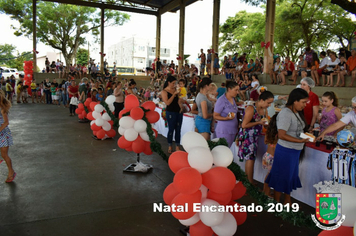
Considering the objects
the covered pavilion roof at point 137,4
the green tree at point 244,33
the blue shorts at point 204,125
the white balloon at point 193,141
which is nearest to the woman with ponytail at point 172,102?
the blue shorts at point 204,125

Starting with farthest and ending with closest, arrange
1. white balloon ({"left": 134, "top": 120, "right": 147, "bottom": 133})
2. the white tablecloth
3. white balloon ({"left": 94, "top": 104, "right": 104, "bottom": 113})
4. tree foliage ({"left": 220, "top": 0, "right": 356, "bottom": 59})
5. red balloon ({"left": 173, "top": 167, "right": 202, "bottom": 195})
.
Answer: tree foliage ({"left": 220, "top": 0, "right": 356, "bottom": 59}), white balloon ({"left": 94, "top": 104, "right": 104, "bottom": 113}), white balloon ({"left": 134, "top": 120, "right": 147, "bottom": 133}), the white tablecloth, red balloon ({"left": 173, "top": 167, "right": 202, "bottom": 195})

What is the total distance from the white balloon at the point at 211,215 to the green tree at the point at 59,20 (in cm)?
3211

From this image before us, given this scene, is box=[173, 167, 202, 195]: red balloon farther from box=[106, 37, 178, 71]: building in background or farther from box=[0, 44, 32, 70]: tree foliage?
box=[0, 44, 32, 70]: tree foliage

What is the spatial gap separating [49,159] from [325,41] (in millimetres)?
22806

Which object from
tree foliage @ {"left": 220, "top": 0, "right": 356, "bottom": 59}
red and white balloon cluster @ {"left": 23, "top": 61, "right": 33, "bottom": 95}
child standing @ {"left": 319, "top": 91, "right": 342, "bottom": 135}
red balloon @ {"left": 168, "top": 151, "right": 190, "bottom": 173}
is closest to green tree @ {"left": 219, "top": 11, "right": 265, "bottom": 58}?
tree foliage @ {"left": 220, "top": 0, "right": 356, "bottom": 59}

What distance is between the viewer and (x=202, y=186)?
105 inches

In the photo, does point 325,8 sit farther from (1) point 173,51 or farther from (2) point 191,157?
(1) point 173,51

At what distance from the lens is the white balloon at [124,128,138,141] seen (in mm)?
4691

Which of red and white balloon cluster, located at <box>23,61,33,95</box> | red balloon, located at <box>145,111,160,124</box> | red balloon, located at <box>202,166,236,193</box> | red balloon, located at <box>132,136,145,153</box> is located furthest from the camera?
red and white balloon cluster, located at <box>23,61,33,95</box>

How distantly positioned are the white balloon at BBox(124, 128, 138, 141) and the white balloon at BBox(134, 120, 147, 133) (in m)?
0.08

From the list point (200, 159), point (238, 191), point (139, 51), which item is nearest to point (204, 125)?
point (238, 191)

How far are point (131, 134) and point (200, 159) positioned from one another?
2.37 metres

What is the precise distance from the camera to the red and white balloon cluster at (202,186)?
2482 mm

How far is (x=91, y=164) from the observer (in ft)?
17.8
